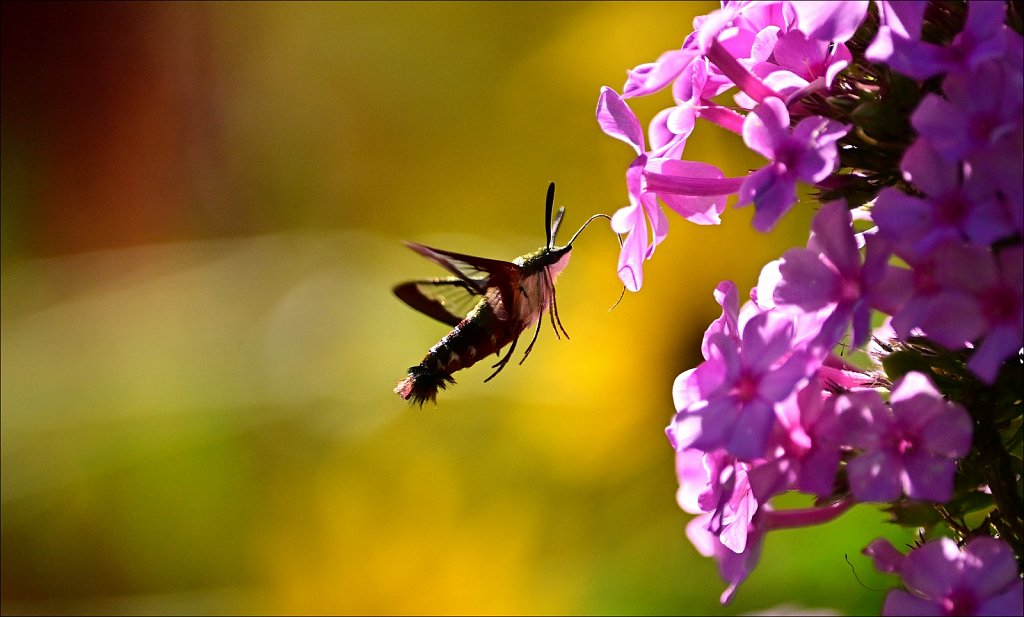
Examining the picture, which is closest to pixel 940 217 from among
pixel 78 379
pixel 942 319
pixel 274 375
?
pixel 942 319

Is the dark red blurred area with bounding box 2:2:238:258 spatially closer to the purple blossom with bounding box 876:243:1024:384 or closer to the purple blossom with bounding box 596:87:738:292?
the purple blossom with bounding box 596:87:738:292

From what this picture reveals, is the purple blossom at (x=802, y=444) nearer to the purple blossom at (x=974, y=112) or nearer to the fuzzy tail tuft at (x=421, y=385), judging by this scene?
Answer: the purple blossom at (x=974, y=112)

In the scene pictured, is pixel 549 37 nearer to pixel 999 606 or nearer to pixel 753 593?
pixel 753 593

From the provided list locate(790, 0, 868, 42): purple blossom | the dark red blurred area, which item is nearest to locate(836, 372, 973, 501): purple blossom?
locate(790, 0, 868, 42): purple blossom

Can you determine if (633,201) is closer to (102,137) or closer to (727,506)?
(727,506)

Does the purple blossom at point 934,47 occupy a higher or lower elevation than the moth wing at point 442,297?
lower

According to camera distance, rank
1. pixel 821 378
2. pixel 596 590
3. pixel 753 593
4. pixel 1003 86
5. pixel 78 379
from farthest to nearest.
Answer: pixel 78 379 < pixel 596 590 < pixel 753 593 < pixel 821 378 < pixel 1003 86

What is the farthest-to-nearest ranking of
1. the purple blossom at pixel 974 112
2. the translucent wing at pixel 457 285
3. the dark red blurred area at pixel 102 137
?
the dark red blurred area at pixel 102 137 < the translucent wing at pixel 457 285 < the purple blossom at pixel 974 112

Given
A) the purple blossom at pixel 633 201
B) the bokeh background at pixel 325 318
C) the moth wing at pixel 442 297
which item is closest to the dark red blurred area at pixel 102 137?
the bokeh background at pixel 325 318
